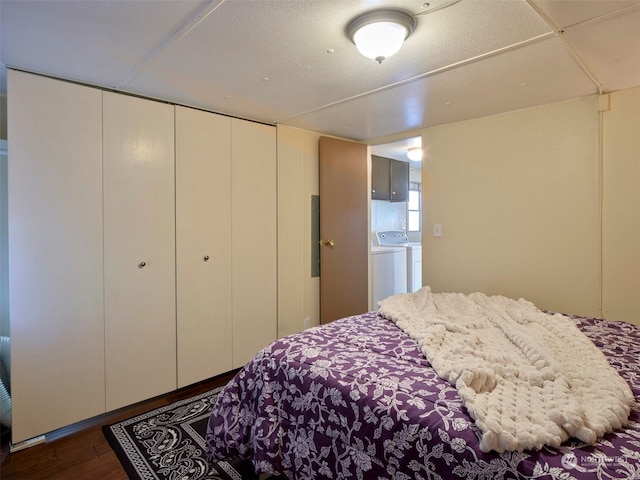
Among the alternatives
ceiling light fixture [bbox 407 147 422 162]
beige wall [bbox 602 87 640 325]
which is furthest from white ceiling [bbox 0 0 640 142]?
ceiling light fixture [bbox 407 147 422 162]

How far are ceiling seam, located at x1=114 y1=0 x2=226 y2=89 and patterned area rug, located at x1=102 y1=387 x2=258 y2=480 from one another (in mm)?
2079

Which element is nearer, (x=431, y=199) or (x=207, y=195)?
(x=207, y=195)

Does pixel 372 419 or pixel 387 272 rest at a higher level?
pixel 387 272

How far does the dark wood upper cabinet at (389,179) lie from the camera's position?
4.57m

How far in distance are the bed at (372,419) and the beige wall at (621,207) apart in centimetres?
63

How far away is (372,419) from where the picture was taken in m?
1.17

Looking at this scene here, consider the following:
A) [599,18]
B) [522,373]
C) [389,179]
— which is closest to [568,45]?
[599,18]

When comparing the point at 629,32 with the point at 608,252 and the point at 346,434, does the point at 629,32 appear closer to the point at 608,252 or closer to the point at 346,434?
the point at 608,252

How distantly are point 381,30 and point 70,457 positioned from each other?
2.64 m

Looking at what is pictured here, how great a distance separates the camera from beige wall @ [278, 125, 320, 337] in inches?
129

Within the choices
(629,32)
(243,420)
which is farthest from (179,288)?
(629,32)

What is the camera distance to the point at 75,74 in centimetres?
209

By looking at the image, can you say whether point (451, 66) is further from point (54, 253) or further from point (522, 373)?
point (54, 253)

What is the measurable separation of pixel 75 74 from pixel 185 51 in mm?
792
